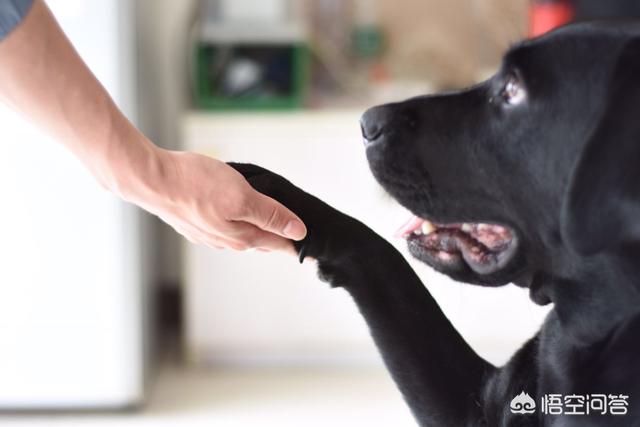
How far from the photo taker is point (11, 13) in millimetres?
839

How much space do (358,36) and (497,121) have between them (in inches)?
72.3

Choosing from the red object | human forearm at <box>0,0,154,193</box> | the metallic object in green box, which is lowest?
human forearm at <box>0,0,154,193</box>

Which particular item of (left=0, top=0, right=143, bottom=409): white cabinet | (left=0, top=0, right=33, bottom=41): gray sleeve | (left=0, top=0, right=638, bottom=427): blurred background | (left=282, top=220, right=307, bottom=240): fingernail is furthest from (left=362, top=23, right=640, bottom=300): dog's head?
(left=0, top=0, right=143, bottom=409): white cabinet

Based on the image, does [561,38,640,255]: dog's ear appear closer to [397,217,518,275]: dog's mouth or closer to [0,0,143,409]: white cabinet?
[397,217,518,275]: dog's mouth

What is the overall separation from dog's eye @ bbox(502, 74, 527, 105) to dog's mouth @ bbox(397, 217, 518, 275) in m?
0.13

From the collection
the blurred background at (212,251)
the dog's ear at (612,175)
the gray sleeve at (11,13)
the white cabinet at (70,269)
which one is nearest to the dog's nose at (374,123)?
the dog's ear at (612,175)

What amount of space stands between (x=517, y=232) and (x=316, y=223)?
206 millimetres

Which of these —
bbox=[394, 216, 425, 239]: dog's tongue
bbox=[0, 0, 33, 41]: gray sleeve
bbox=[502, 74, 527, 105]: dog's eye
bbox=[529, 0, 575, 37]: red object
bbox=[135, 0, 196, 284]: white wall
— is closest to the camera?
bbox=[0, 0, 33, 41]: gray sleeve

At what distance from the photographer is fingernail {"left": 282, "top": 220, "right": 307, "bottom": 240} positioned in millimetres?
971

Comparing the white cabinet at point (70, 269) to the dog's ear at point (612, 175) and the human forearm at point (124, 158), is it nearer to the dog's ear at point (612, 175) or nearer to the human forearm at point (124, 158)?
the human forearm at point (124, 158)

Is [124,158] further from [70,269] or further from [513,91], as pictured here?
[70,269]

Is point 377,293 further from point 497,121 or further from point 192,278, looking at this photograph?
point 192,278

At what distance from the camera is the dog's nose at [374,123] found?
101 cm

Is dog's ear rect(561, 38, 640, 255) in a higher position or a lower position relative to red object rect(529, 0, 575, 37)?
lower
